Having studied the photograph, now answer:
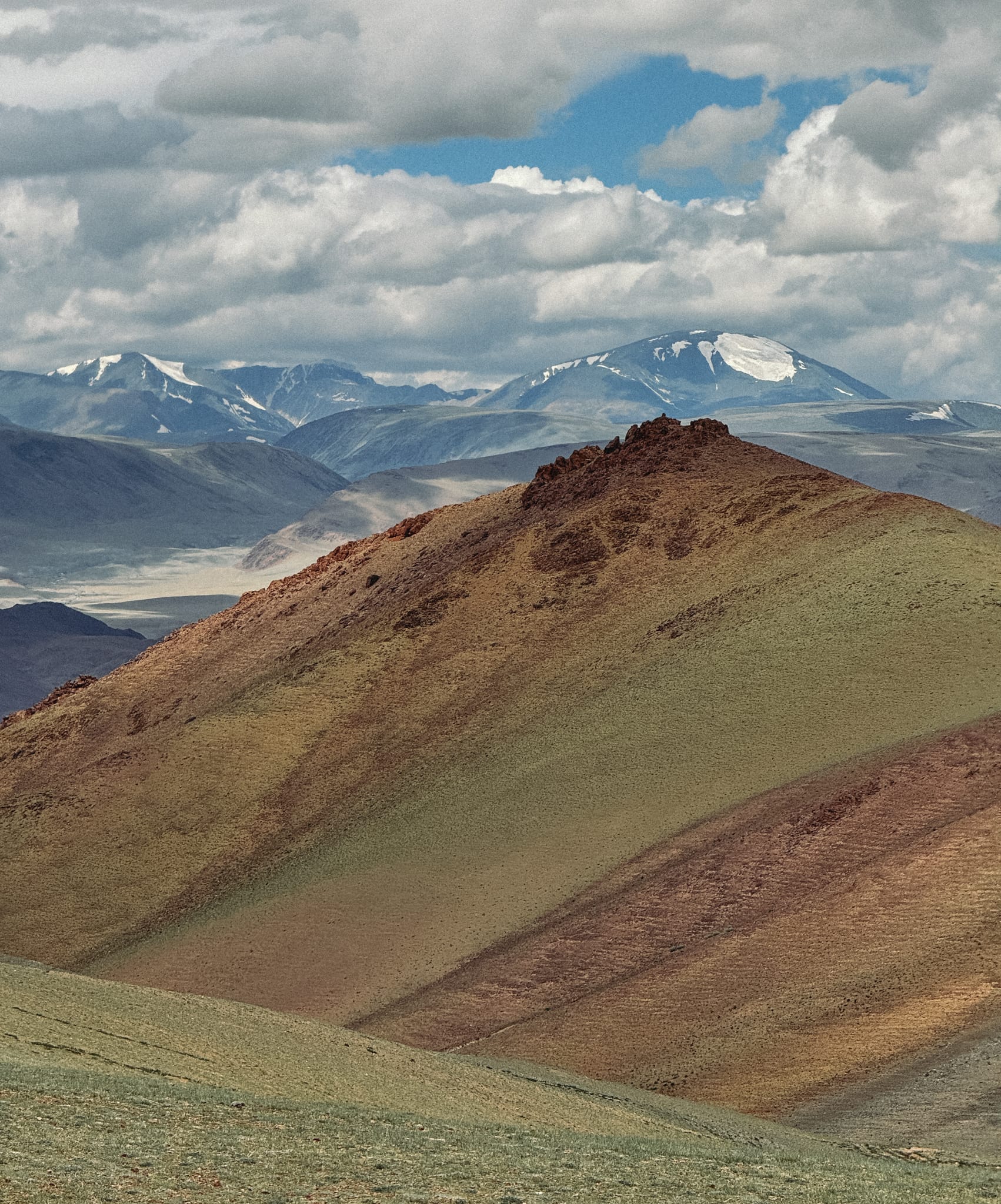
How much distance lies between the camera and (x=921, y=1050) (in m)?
39.0

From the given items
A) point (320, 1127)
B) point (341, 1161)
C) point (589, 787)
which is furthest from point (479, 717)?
point (341, 1161)

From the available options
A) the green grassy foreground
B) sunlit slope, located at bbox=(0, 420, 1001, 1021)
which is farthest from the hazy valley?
sunlit slope, located at bbox=(0, 420, 1001, 1021)

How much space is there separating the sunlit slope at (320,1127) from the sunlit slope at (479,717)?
17003 millimetres

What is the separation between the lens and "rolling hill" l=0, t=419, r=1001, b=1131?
46.5 metres

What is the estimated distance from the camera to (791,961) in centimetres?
4700

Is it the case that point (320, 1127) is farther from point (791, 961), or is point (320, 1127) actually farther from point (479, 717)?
point (479, 717)

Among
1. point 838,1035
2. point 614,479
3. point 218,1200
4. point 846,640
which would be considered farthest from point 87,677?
point 218,1200

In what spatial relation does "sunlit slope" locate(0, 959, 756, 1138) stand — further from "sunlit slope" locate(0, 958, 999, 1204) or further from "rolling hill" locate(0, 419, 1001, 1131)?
"rolling hill" locate(0, 419, 1001, 1131)

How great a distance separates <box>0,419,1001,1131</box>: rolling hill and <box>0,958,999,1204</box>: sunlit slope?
272 inches

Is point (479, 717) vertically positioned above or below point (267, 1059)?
above

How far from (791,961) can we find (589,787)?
19.0m

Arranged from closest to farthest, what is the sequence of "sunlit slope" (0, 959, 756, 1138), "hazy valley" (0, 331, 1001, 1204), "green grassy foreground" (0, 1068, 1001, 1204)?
1. "green grassy foreground" (0, 1068, 1001, 1204)
2. "hazy valley" (0, 331, 1001, 1204)
3. "sunlit slope" (0, 959, 756, 1138)

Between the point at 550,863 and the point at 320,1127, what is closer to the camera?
the point at 320,1127

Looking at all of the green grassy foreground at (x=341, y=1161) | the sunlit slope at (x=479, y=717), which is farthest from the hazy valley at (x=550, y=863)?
the sunlit slope at (x=479, y=717)
